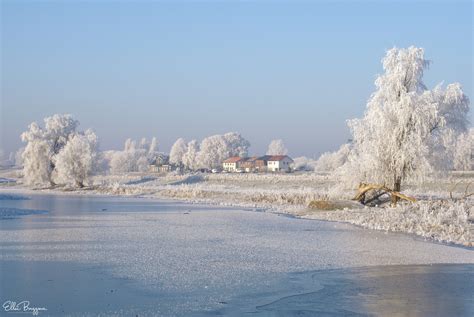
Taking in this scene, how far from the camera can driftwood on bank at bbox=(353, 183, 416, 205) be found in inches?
1292

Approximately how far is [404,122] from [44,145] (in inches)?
2209

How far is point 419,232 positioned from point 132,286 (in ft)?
50.4

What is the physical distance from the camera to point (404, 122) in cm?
3297

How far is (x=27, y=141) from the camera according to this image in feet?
261

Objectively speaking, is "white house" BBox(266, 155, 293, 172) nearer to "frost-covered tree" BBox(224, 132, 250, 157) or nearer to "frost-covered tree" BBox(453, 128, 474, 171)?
"frost-covered tree" BBox(224, 132, 250, 157)

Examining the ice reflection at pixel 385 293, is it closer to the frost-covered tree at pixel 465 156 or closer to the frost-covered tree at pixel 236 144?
the frost-covered tree at pixel 465 156

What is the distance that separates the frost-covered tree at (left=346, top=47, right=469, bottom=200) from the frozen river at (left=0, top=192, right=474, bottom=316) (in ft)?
30.0

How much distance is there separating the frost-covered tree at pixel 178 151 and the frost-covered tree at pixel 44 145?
9496 cm

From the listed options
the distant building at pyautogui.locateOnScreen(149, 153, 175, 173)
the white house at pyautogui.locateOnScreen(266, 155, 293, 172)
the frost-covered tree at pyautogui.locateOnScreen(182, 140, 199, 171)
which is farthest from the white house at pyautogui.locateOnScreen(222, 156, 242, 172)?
the distant building at pyautogui.locateOnScreen(149, 153, 175, 173)

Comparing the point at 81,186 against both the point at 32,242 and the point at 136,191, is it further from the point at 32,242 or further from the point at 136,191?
the point at 32,242

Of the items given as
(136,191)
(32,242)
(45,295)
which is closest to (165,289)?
(45,295)

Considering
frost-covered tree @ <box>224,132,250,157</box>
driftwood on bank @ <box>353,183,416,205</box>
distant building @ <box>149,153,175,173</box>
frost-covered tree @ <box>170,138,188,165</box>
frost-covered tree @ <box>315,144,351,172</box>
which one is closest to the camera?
driftwood on bank @ <box>353,183,416,205</box>

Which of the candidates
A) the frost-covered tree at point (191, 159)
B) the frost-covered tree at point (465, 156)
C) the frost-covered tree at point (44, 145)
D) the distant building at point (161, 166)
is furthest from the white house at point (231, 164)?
the frost-covered tree at point (44, 145)

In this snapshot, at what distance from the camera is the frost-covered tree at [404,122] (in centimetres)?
3284
